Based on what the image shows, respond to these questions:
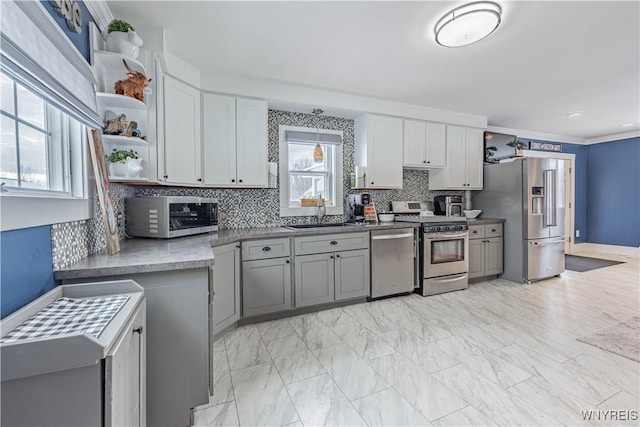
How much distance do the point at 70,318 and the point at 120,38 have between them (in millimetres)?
1786

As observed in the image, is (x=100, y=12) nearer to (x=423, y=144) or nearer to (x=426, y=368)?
(x=426, y=368)

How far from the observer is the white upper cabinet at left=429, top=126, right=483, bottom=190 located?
13.9 ft

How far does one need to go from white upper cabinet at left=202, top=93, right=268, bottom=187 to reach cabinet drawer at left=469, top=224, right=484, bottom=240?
9.75 ft

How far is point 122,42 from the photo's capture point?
1.83 m

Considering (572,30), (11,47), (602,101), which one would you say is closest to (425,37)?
(572,30)

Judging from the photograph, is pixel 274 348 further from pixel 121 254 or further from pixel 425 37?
pixel 425 37

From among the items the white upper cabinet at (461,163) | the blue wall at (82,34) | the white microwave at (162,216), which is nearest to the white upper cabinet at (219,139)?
the white microwave at (162,216)

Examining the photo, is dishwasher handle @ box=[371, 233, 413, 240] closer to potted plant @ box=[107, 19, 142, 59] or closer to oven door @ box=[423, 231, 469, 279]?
oven door @ box=[423, 231, 469, 279]

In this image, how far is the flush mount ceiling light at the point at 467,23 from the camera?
6.17 ft

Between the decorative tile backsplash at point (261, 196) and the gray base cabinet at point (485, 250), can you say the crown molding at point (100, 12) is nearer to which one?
the decorative tile backsplash at point (261, 196)

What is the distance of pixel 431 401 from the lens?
5.55 ft

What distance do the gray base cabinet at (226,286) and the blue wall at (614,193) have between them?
7.79 m

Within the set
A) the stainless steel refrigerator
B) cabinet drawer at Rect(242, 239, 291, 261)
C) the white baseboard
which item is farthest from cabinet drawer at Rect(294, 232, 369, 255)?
the white baseboard

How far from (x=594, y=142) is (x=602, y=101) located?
324 cm
